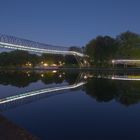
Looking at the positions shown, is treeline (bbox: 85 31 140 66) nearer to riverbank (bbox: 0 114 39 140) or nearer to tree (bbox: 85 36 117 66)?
tree (bbox: 85 36 117 66)

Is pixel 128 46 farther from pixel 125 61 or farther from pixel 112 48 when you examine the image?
pixel 112 48

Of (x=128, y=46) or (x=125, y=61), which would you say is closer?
(x=125, y=61)

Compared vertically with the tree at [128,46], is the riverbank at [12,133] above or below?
below

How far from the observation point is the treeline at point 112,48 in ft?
336

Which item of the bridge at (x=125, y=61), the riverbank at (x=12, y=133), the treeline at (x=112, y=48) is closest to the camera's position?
the riverbank at (x=12, y=133)

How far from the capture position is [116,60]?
106m

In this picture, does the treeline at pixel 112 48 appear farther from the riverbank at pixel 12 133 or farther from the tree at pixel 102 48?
the riverbank at pixel 12 133

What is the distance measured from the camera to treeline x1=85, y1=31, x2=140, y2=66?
10231 centimetres

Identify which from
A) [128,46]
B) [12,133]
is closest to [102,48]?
[128,46]

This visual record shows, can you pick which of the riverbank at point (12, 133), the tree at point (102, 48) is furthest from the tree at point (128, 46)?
the riverbank at point (12, 133)

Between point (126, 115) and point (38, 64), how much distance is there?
140 m

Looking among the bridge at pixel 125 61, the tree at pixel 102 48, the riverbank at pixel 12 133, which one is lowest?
the riverbank at pixel 12 133

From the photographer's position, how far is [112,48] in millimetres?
103250

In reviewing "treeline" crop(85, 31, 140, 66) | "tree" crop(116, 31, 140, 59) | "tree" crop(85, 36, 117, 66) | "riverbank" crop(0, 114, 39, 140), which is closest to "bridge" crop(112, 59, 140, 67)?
"treeline" crop(85, 31, 140, 66)
